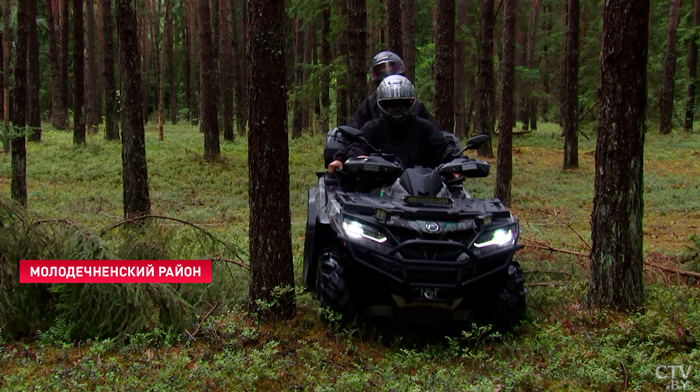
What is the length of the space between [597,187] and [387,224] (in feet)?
7.98

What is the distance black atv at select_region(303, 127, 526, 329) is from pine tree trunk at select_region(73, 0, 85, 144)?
18.4 m

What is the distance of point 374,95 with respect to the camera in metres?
7.39

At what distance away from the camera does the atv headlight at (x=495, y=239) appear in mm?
5185

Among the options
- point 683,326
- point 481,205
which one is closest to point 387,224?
point 481,205

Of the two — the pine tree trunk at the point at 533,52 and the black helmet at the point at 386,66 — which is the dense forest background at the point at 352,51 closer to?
the pine tree trunk at the point at 533,52

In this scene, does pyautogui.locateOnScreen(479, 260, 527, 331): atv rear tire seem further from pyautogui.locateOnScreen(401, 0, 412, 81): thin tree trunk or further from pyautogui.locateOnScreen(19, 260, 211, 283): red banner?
pyautogui.locateOnScreen(401, 0, 412, 81): thin tree trunk

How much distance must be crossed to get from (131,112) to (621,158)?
22.4ft

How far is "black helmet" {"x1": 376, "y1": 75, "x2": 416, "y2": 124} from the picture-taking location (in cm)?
622

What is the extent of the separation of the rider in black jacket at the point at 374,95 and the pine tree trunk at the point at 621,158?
217cm

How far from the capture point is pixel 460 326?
5492 millimetres

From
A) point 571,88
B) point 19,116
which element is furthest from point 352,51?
point 571,88

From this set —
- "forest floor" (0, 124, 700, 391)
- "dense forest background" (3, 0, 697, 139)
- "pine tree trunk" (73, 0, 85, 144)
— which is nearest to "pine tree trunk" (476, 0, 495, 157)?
"dense forest background" (3, 0, 697, 139)

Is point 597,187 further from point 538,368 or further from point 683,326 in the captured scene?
point 538,368

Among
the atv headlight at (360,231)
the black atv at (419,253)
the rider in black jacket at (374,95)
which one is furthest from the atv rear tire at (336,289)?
the rider in black jacket at (374,95)
